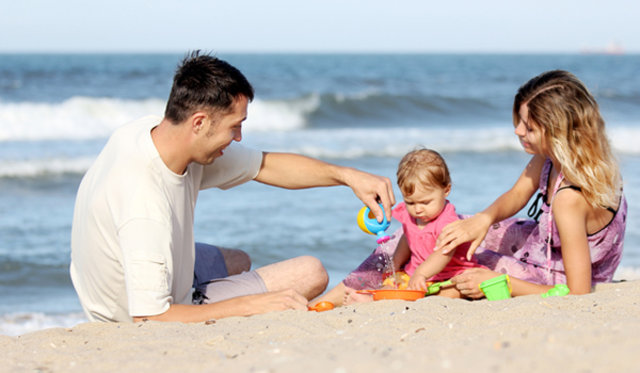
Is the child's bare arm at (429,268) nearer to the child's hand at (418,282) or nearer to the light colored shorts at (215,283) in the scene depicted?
the child's hand at (418,282)

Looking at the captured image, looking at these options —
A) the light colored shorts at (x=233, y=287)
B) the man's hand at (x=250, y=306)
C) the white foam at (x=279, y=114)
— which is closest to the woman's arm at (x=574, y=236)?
the man's hand at (x=250, y=306)

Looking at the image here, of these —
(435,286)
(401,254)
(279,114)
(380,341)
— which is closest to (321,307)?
(435,286)

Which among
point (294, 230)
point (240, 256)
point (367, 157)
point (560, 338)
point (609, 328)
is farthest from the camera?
point (367, 157)

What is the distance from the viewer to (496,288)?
11.8 feet

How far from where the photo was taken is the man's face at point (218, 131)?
3266 mm

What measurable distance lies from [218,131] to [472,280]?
1611mm

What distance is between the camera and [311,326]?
3.08 metres

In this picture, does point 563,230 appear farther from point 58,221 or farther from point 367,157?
point 367,157

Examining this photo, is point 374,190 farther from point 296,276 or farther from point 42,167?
point 42,167

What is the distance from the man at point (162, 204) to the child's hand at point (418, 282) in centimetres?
44

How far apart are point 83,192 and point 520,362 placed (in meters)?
2.24

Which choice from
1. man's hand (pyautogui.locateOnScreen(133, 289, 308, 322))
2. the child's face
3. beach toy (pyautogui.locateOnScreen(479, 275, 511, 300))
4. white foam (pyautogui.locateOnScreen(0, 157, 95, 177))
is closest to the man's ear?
man's hand (pyautogui.locateOnScreen(133, 289, 308, 322))

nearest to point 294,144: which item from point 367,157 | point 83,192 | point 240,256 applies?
point 367,157

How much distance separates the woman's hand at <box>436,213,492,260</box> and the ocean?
0.92m
